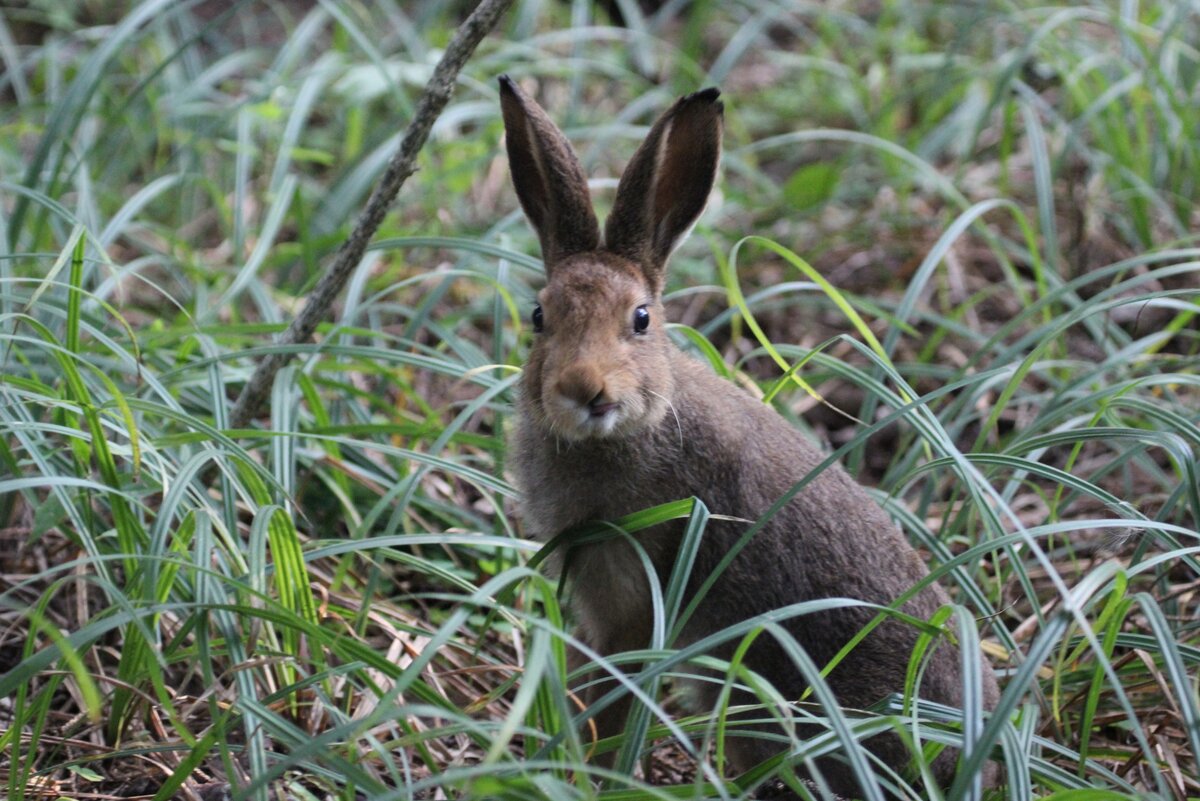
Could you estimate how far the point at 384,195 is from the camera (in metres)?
3.99

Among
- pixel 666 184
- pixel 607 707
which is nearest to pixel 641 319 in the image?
pixel 666 184

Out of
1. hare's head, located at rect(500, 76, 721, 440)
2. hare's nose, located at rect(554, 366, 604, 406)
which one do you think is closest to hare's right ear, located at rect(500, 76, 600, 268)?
hare's head, located at rect(500, 76, 721, 440)

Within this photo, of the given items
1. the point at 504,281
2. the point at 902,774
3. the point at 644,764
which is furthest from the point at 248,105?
the point at 902,774

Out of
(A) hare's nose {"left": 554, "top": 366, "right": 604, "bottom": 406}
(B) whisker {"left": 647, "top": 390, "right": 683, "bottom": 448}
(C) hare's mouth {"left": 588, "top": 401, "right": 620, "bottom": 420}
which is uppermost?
(A) hare's nose {"left": 554, "top": 366, "right": 604, "bottom": 406}

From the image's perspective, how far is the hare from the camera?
362 centimetres

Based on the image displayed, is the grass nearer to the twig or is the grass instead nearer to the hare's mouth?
the twig

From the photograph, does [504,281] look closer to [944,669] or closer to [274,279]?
[274,279]

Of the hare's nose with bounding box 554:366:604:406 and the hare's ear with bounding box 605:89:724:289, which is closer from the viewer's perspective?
the hare's nose with bounding box 554:366:604:406

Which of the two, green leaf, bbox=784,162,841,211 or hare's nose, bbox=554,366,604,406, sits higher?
hare's nose, bbox=554,366,604,406

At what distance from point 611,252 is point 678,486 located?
0.72 metres

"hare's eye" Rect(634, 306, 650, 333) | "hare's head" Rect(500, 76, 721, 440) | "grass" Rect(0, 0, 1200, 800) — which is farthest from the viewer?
"hare's eye" Rect(634, 306, 650, 333)

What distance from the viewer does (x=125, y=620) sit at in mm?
2871

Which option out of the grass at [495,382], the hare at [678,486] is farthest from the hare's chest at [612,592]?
the grass at [495,382]

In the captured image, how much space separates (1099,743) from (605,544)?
1.59 m
